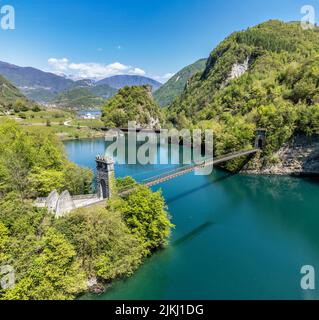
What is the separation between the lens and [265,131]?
129ft

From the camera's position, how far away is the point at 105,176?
731 inches

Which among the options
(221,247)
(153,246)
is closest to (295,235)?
(221,247)

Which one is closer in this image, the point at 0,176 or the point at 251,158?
the point at 0,176

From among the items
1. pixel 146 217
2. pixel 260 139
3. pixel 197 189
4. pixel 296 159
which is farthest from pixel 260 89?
pixel 146 217

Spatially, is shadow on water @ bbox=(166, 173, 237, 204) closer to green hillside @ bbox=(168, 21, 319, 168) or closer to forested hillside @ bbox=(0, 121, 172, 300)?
green hillside @ bbox=(168, 21, 319, 168)

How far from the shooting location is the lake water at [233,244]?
49.0 feet

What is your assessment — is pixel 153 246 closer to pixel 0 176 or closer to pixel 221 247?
pixel 221 247

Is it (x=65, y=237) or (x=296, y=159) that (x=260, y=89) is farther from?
(x=65, y=237)

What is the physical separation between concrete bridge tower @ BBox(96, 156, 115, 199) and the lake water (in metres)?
5.62

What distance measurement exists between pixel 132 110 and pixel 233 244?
246ft

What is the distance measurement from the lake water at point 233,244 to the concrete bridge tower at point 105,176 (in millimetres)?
5623

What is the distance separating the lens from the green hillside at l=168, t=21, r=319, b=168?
38594 millimetres
